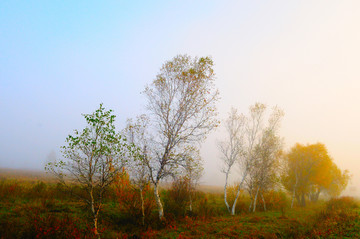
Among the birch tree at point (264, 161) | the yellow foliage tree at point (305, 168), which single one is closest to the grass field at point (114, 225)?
the birch tree at point (264, 161)

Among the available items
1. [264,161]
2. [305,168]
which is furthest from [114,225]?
[305,168]

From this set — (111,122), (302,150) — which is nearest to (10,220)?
(111,122)

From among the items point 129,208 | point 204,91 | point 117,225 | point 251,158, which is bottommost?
point 117,225

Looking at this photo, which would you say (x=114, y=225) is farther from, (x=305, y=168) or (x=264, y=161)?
(x=305, y=168)

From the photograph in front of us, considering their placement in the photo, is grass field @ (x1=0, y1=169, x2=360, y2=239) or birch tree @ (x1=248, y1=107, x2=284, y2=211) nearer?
grass field @ (x1=0, y1=169, x2=360, y2=239)

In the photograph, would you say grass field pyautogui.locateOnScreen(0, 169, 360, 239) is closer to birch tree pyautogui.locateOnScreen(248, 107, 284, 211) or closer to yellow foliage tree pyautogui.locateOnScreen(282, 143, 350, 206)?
birch tree pyautogui.locateOnScreen(248, 107, 284, 211)

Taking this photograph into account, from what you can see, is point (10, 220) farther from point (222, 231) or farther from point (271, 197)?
point (271, 197)

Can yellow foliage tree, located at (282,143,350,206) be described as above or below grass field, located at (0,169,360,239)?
above

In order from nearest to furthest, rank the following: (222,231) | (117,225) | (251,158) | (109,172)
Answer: (109,172) < (222,231) < (117,225) < (251,158)

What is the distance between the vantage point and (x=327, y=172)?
4019cm

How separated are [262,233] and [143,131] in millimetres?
12356

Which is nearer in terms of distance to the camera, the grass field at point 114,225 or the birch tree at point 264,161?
the grass field at point 114,225

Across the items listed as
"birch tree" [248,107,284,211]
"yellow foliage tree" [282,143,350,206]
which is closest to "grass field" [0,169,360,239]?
"birch tree" [248,107,284,211]

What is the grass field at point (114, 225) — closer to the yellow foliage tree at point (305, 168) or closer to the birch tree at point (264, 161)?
the birch tree at point (264, 161)
